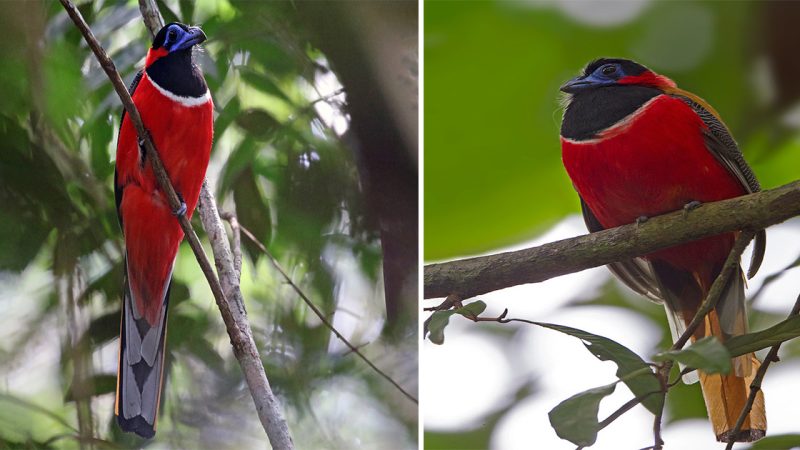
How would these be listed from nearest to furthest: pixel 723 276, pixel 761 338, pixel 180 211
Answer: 1. pixel 761 338
2. pixel 723 276
3. pixel 180 211

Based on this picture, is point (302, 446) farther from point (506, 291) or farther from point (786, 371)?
point (786, 371)

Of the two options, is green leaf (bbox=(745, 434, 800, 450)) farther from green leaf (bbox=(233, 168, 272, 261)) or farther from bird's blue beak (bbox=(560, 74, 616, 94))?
green leaf (bbox=(233, 168, 272, 261))

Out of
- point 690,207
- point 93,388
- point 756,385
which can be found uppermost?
point 690,207

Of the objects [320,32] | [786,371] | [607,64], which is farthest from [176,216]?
[786,371]

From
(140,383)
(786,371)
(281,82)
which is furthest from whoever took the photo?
(281,82)

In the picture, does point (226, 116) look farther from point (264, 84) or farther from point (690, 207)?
point (690, 207)

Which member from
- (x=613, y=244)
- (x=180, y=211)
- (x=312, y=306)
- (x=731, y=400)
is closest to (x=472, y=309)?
(x=613, y=244)

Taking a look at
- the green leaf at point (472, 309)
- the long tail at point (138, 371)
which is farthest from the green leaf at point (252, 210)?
the green leaf at point (472, 309)
